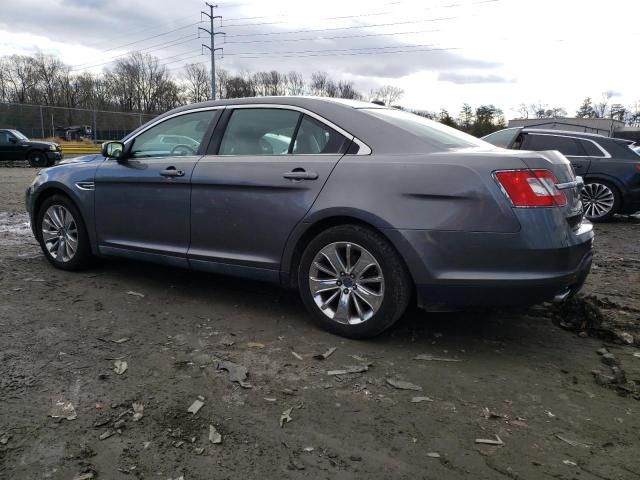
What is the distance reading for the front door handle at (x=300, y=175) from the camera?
11.7 feet

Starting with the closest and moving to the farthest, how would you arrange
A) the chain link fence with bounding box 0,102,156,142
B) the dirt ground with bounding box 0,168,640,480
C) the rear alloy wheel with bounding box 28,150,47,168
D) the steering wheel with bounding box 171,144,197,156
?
the dirt ground with bounding box 0,168,640,480, the steering wheel with bounding box 171,144,197,156, the rear alloy wheel with bounding box 28,150,47,168, the chain link fence with bounding box 0,102,156,142

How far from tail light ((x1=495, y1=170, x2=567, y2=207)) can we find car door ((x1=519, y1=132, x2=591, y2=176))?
6.35 m

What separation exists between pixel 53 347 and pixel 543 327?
11.1 ft

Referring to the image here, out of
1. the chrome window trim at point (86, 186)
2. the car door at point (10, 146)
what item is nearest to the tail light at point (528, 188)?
the chrome window trim at point (86, 186)

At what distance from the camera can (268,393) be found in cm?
281

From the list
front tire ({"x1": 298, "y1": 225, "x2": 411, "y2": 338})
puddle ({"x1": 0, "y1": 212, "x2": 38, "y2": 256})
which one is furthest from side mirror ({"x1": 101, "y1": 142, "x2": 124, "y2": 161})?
front tire ({"x1": 298, "y1": 225, "x2": 411, "y2": 338})

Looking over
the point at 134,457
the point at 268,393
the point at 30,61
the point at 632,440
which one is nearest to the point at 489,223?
the point at 632,440

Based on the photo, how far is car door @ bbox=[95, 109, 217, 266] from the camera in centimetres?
423

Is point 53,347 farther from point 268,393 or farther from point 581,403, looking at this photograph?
point 581,403

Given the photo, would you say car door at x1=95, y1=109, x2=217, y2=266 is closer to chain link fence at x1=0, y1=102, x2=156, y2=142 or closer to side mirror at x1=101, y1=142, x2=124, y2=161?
side mirror at x1=101, y1=142, x2=124, y2=161

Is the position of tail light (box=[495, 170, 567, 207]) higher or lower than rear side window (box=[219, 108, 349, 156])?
lower

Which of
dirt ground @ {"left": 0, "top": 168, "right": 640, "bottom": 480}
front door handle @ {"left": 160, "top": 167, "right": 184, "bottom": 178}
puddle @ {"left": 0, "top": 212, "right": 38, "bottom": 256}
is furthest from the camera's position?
puddle @ {"left": 0, "top": 212, "right": 38, "bottom": 256}

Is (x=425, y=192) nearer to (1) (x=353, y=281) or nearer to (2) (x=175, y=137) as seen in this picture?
(1) (x=353, y=281)

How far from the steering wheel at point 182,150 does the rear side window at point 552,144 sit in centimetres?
650
